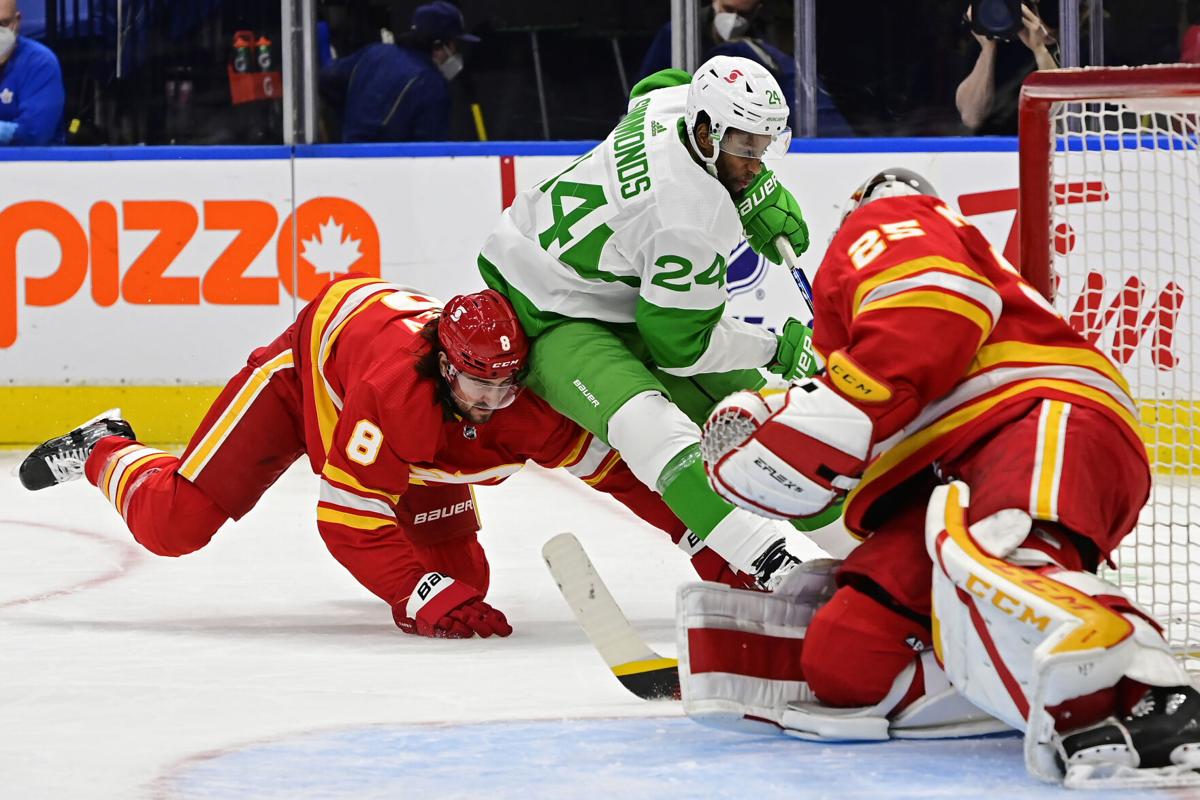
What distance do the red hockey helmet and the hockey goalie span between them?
791 millimetres

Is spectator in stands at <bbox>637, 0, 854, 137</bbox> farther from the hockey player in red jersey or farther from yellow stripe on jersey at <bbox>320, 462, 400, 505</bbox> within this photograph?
yellow stripe on jersey at <bbox>320, 462, 400, 505</bbox>

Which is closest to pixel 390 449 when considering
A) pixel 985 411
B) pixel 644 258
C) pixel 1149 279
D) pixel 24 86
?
pixel 644 258

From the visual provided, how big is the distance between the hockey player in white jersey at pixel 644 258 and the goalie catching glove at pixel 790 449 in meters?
0.76

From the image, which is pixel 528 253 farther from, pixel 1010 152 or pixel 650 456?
pixel 1010 152

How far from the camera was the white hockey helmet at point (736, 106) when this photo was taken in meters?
2.95

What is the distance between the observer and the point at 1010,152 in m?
5.07

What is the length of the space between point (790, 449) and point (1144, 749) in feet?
1.53

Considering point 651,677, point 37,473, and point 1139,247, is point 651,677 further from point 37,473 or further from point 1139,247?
point 37,473

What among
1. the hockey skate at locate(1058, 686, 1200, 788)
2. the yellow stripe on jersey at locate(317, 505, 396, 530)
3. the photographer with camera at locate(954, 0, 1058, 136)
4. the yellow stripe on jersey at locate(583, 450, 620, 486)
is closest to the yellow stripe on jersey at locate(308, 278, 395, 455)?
the yellow stripe on jersey at locate(317, 505, 396, 530)

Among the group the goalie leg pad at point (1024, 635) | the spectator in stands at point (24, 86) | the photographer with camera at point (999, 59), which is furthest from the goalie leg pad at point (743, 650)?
the spectator in stands at point (24, 86)

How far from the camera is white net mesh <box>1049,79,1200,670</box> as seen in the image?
251 cm

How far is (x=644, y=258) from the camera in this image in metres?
3.01

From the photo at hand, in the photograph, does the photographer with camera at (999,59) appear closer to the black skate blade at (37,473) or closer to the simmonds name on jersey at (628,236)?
the simmonds name on jersey at (628,236)

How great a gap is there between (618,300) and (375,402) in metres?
0.47
